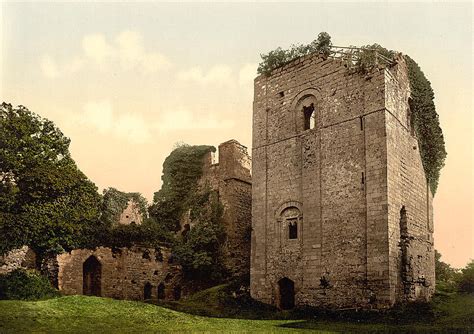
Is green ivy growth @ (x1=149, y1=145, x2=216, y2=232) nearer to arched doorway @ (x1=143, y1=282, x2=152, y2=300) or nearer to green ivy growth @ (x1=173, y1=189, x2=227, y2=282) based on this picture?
green ivy growth @ (x1=173, y1=189, x2=227, y2=282)

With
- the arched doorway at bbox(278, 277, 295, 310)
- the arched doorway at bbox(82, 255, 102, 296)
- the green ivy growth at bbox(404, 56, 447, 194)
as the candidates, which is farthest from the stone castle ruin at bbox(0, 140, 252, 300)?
the green ivy growth at bbox(404, 56, 447, 194)

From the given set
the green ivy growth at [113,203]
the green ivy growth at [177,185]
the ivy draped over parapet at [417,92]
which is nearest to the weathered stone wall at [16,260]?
the green ivy growth at [113,203]

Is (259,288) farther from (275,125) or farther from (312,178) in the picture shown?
(275,125)

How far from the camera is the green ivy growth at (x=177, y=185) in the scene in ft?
87.5

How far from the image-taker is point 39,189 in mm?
19656

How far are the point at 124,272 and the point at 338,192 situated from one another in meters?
11.0

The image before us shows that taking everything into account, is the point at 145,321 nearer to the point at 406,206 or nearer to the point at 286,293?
the point at 286,293

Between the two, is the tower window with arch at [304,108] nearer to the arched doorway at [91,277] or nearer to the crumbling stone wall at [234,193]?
the crumbling stone wall at [234,193]

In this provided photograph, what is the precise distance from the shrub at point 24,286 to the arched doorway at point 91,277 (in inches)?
127

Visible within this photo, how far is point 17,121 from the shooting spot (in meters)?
19.6

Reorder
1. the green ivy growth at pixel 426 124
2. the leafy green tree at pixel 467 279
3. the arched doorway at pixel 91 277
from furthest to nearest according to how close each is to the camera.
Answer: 1. the arched doorway at pixel 91 277
2. the green ivy growth at pixel 426 124
3. the leafy green tree at pixel 467 279

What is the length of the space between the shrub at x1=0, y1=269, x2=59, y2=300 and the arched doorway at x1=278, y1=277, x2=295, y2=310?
8.71 m

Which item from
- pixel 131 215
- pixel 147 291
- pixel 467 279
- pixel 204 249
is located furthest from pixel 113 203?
pixel 467 279

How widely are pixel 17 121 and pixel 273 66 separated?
11.1m
